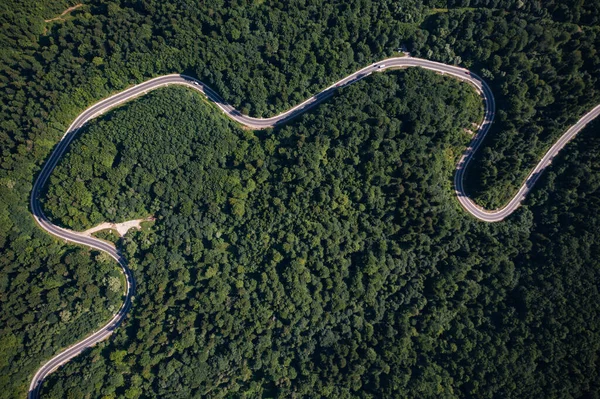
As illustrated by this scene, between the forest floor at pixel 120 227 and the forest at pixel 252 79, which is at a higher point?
the forest at pixel 252 79

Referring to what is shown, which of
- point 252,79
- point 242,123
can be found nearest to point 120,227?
point 242,123

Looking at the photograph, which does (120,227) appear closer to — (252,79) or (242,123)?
(242,123)

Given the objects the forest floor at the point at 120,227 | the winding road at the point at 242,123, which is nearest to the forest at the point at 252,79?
the winding road at the point at 242,123

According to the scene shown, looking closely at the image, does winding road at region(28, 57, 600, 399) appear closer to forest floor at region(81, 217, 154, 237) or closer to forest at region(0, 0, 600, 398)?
forest at region(0, 0, 600, 398)

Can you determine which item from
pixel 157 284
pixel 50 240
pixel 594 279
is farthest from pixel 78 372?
pixel 594 279

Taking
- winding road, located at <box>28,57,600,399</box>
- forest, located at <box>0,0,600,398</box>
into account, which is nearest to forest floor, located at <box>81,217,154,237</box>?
winding road, located at <box>28,57,600,399</box>

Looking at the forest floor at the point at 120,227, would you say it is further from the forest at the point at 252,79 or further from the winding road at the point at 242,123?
the forest at the point at 252,79

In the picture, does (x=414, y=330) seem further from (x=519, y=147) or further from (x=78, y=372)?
(x=78, y=372)
